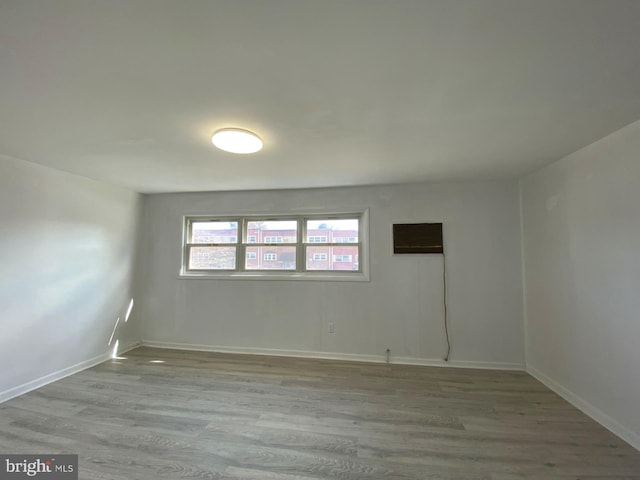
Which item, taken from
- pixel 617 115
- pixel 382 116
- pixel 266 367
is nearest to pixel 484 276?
pixel 617 115

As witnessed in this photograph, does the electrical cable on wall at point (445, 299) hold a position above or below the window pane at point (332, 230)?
below

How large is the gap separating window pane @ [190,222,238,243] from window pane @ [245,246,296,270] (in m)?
0.37

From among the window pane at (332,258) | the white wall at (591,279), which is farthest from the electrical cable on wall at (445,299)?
the window pane at (332,258)

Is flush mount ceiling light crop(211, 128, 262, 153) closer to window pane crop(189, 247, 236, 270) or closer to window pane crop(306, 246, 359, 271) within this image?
window pane crop(306, 246, 359, 271)

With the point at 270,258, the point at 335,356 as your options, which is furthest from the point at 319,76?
the point at 335,356

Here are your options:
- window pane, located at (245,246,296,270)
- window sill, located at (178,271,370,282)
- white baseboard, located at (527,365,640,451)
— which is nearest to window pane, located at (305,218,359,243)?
window pane, located at (245,246,296,270)

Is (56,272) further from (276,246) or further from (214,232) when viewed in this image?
(276,246)

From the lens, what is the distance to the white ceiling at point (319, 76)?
103 cm

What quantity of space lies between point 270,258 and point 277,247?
19 cm

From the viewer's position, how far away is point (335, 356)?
344 cm

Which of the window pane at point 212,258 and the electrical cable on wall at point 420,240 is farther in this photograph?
the window pane at point 212,258

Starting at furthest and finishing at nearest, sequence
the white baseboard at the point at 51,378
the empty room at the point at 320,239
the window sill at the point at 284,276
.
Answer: the window sill at the point at 284,276, the white baseboard at the point at 51,378, the empty room at the point at 320,239

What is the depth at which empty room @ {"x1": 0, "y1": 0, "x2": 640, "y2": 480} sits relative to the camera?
3.91 ft

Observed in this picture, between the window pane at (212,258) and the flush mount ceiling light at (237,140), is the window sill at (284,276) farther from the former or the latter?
the flush mount ceiling light at (237,140)
